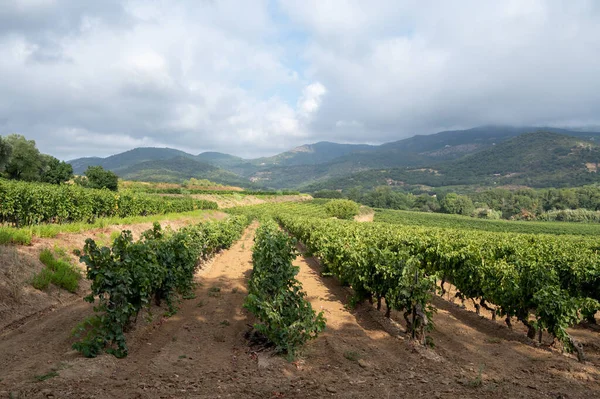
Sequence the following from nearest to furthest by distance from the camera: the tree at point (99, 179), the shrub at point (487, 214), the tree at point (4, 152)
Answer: the tree at point (4, 152), the tree at point (99, 179), the shrub at point (487, 214)

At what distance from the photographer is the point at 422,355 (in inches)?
307

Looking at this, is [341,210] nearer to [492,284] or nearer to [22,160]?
[22,160]

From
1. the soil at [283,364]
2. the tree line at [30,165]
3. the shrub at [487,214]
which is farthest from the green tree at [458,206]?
the soil at [283,364]

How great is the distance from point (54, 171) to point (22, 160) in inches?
339

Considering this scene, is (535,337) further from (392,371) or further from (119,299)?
(119,299)

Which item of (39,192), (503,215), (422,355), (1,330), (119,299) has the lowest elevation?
(503,215)

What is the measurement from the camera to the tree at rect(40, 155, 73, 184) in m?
64.1

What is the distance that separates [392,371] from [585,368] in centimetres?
444

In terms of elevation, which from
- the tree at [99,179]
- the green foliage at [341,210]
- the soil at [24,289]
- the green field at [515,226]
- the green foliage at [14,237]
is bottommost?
the green field at [515,226]

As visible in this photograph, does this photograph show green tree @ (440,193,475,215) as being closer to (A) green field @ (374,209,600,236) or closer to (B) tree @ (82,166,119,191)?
(A) green field @ (374,209,600,236)

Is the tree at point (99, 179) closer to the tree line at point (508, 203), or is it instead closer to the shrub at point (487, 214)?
the shrub at point (487, 214)

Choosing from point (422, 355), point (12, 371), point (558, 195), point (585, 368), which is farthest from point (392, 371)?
point (558, 195)

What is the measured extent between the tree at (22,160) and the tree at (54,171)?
370cm

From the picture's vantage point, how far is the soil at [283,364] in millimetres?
5625
